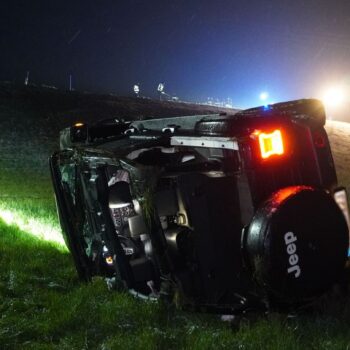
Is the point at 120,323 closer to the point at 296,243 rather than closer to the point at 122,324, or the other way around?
the point at 122,324

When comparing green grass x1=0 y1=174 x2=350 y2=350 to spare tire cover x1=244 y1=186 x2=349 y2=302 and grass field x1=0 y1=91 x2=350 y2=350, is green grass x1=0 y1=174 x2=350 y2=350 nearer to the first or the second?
grass field x1=0 y1=91 x2=350 y2=350

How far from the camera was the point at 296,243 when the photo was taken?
3803 millimetres

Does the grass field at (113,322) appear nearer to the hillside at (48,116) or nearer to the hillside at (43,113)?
the hillside at (48,116)

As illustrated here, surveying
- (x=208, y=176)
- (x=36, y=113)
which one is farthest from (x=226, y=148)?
(x=36, y=113)

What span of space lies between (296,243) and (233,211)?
2.15ft

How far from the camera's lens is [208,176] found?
4.20 m

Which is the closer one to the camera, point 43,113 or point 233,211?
point 233,211

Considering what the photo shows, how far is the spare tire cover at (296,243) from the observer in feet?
12.2

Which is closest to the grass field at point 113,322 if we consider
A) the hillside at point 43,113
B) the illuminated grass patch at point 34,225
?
the illuminated grass patch at point 34,225

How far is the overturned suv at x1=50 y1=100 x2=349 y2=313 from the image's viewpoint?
3828mm

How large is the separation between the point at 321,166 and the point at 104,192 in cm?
216

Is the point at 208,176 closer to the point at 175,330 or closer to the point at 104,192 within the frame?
the point at 104,192

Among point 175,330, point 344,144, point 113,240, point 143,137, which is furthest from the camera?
point 344,144

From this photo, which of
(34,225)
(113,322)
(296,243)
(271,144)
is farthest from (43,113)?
(296,243)
